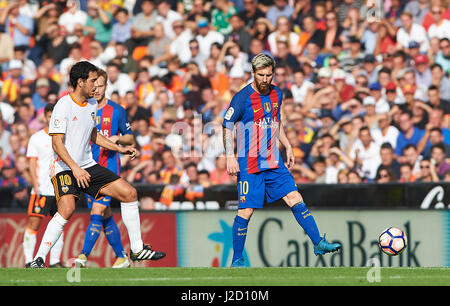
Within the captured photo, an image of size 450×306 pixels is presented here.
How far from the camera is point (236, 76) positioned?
16.8 meters

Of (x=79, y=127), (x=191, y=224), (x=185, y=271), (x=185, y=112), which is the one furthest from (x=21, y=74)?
(x=185, y=271)

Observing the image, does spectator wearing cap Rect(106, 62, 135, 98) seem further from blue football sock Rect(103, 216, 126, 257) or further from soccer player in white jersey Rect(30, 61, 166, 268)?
soccer player in white jersey Rect(30, 61, 166, 268)

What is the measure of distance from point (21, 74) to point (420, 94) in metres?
8.28

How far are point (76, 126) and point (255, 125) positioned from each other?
197 centimetres

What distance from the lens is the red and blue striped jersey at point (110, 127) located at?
11.7 metres

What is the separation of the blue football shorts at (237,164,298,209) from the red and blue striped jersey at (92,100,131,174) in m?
2.19

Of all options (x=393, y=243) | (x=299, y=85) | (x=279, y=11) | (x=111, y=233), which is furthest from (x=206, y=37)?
(x=393, y=243)

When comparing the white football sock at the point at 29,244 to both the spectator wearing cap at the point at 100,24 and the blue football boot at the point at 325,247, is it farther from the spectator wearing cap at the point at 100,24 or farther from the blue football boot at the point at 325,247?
the spectator wearing cap at the point at 100,24

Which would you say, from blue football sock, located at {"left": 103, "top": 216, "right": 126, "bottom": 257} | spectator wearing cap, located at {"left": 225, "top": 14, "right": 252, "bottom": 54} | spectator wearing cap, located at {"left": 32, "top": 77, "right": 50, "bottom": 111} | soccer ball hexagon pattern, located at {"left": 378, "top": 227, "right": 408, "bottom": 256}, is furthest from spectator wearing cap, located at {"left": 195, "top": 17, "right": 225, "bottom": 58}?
soccer ball hexagon pattern, located at {"left": 378, "top": 227, "right": 408, "bottom": 256}

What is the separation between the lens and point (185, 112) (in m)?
16.8

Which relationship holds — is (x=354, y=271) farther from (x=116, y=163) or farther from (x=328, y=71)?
(x=328, y=71)

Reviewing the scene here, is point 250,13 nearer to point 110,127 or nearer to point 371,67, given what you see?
point 371,67

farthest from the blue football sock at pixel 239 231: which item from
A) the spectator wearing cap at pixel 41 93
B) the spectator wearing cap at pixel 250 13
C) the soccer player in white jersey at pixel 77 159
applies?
the spectator wearing cap at pixel 41 93

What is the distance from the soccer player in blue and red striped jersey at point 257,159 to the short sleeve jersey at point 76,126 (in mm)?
1530
